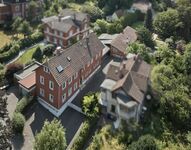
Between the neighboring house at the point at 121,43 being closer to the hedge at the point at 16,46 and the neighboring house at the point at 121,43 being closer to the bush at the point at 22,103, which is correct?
the hedge at the point at 16,46

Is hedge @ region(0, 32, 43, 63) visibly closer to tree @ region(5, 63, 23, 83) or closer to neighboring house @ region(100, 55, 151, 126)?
tree @ region(5, 63, 23, 83)

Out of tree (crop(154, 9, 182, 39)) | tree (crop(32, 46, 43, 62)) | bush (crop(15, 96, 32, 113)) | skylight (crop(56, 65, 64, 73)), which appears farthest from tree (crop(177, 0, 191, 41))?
bush (crop(15, 96, 32, 113))

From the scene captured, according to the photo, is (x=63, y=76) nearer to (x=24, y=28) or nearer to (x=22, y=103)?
(x=22, y=103)

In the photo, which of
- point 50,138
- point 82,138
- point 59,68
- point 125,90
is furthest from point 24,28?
point 50,138

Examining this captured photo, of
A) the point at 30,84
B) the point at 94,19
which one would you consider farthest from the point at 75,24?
the point at 30,84

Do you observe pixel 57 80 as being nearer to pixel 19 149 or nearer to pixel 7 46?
pixel 19 149

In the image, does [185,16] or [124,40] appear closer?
[124,40]
